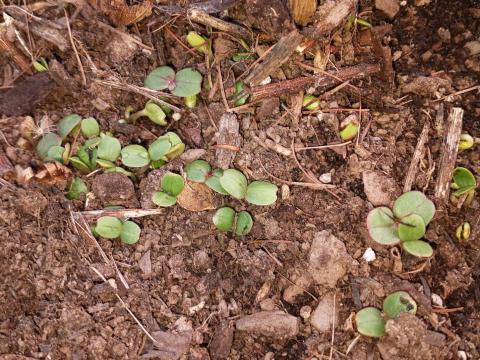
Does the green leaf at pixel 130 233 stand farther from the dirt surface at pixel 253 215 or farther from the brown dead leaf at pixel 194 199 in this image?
the brown dead leaf at pixel 194 199

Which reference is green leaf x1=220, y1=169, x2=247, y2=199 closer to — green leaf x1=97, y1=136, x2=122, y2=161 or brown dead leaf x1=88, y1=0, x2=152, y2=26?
green leaf x1=97, y1=136, x2=122, y2=161

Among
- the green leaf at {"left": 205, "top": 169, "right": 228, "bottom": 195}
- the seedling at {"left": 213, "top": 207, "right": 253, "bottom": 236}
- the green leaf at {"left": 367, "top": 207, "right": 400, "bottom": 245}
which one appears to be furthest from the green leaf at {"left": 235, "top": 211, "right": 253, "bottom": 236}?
the green leaf at {"left": 367, "top": 207, "right": 400, "bottom": 245}

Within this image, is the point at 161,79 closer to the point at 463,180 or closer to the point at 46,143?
the point at 46,143

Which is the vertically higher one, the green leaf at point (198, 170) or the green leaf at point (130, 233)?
the green leaf at point (198, 170)

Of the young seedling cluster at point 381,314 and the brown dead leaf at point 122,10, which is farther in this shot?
the brown dead leaf at point 122,10

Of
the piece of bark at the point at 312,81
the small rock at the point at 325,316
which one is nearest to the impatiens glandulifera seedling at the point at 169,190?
the piece of bark at the point at 312,81
